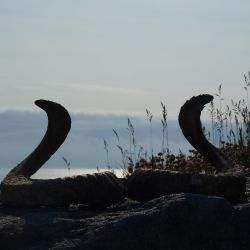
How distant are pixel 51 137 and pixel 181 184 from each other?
1.18 meters

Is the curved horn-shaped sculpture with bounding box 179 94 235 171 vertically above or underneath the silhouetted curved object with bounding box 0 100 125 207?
above

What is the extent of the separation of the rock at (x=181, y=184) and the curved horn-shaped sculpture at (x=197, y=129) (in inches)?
25.9

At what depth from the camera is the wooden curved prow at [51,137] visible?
5559 millimetres

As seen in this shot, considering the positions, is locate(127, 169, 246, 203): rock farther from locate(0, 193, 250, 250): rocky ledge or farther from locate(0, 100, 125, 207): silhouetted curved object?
locate(0, 193, 250, 250): rocky ledge

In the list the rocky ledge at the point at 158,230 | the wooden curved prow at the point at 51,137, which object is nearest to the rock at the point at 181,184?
the rocky ledge at the point at 158,230

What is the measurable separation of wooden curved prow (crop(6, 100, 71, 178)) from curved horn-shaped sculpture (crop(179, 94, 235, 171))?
2.97 feet

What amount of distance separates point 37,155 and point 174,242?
1853mm

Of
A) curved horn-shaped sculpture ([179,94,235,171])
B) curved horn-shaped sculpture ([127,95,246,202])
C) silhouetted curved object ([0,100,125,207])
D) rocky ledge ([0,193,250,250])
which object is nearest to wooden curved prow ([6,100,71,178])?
silhouetted curved object ([0,100,125,207])

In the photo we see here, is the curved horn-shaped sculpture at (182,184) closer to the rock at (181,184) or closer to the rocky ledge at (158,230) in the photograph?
the rock at (181,184)

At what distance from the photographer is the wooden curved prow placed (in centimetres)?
556

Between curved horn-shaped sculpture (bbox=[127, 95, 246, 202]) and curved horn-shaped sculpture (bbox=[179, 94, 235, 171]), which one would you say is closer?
curved horn-shaped sculpture (bbox=[127, 95, 246, 202])

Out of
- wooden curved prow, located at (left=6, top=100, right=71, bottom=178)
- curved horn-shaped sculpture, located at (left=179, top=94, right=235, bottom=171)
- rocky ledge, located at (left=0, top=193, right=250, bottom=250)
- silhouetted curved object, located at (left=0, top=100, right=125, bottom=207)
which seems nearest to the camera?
rocky ledge, located at (left=0, top=193, right=250, bottom=250)

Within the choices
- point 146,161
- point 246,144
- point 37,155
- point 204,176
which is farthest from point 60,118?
point 246,144

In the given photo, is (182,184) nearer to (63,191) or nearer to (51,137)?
(63,191)
